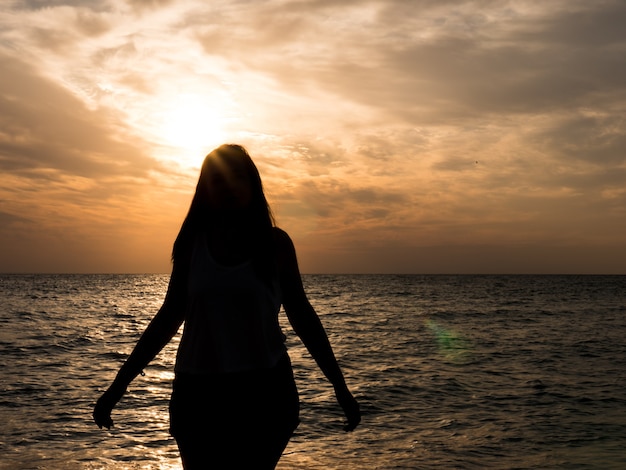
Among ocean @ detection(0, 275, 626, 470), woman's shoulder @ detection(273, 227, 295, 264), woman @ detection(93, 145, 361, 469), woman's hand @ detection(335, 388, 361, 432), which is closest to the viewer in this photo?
Result: woman @ detection(93, 145, 361, 469)

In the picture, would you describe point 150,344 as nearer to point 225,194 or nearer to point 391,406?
point 225,194

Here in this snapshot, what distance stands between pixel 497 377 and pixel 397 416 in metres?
6.33

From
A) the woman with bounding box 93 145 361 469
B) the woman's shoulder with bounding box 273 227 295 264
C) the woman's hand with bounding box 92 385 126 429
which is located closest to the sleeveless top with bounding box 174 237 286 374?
the woman with bounding box 93 145 361 469

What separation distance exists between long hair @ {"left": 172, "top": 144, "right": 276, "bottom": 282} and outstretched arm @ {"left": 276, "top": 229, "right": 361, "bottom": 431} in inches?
4.3

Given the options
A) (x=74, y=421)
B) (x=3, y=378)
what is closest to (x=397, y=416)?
(x=74, y=421)

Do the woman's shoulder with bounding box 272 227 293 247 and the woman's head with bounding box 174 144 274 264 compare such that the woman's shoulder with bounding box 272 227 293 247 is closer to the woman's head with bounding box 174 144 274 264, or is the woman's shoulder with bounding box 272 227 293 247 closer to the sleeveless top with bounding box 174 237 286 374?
the woman's head with bounding box 174 144 274 264

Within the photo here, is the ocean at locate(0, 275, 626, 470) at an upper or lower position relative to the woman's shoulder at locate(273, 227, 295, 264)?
lower

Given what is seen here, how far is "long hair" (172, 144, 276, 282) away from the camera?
8.82ft

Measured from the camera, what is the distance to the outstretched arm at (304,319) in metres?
2.67

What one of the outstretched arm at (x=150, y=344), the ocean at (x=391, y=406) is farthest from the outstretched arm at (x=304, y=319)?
the ocean at (x=391, y=406)

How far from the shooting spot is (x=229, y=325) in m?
2.47

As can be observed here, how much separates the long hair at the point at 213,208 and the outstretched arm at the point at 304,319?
11 centimetres

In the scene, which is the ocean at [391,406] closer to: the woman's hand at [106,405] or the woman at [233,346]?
the woman's hand at [106,405]

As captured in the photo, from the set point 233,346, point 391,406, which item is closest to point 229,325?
point 233,346
